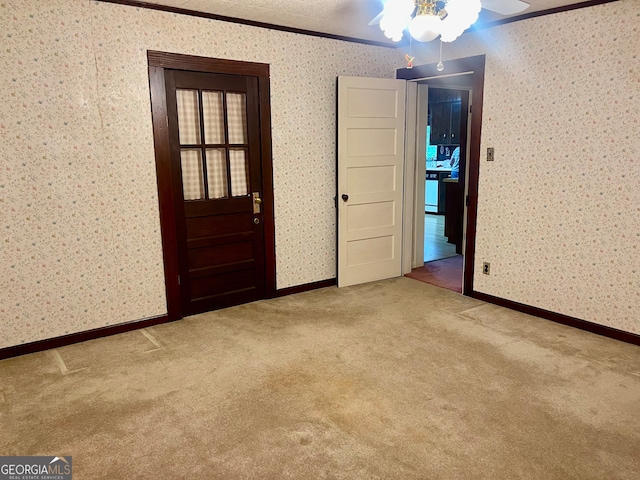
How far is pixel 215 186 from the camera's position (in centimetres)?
392

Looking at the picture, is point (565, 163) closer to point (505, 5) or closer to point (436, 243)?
point (505, 5)

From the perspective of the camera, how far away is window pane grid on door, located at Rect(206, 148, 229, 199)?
3.88 m

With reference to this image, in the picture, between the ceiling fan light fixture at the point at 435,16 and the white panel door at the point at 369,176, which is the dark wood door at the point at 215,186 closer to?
the white panel door at the point at 369,176

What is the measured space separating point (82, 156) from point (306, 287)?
228 cm

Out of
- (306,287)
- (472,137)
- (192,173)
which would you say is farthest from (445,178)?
(192,173)

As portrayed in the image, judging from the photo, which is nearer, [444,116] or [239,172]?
[239,172]

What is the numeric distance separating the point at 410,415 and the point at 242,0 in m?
2.93

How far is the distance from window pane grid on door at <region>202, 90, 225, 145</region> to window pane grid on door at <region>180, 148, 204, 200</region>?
0.53ft

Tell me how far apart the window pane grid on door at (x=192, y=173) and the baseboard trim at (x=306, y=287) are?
1.20 m

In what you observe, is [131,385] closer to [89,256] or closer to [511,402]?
[89,256]

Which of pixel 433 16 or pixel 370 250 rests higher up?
pixel 433 16

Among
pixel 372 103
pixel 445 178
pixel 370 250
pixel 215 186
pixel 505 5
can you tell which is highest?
pixel 505 5

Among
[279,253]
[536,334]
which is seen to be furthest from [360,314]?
[536,334]

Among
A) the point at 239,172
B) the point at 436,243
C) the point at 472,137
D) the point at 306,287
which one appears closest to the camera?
the point at 239,172
